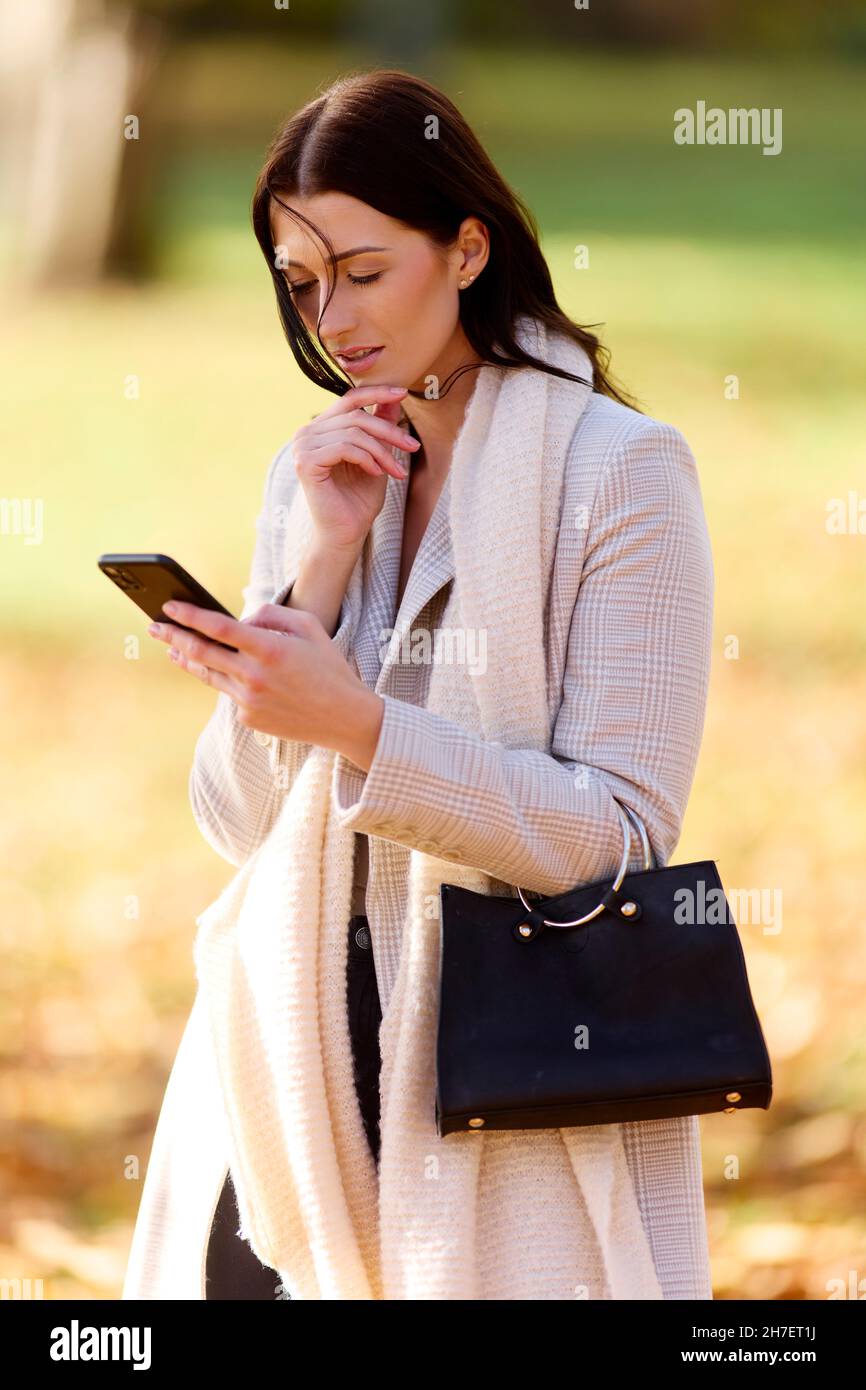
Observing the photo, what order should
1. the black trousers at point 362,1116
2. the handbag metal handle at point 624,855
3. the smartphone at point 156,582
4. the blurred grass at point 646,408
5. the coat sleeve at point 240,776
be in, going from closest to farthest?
the smartphone at point 156,582, the handbag metal handle at point 624,855, the black trousers at point 362,1116, the coat sleeve at point 240,776, the blurred grass at point 646,408

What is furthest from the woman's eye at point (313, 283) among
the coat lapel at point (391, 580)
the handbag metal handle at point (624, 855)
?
the handbag metal handle at point (624, 855)

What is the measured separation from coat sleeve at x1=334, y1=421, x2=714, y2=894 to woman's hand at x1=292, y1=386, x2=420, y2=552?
30cm

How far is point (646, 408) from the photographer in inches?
88.4

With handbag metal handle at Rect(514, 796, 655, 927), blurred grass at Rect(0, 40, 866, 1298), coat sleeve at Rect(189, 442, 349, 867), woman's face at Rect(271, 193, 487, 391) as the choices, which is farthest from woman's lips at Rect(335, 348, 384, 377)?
blurred grass at Rect(0, 40, 866, 1298)

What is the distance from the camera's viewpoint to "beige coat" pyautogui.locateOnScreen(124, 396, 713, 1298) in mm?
1651

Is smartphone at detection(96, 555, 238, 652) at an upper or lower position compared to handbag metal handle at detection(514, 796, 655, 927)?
upper

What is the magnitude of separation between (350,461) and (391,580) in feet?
0.53

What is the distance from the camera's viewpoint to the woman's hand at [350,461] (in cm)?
195

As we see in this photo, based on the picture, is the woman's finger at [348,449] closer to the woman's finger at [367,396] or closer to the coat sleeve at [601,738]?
the woman's finger at [367,396]

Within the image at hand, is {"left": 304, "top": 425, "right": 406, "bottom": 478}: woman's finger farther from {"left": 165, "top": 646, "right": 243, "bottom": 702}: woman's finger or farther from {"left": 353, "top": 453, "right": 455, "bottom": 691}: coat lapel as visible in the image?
{"left": 165, "top": 646, "right": 243, "bottom": 702}: woman's finger

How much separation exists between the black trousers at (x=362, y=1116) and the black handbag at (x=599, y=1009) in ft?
0.57

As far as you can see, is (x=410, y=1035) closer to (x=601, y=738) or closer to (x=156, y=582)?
(x=601, y=738)

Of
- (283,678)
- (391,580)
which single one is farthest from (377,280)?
(283,678)
